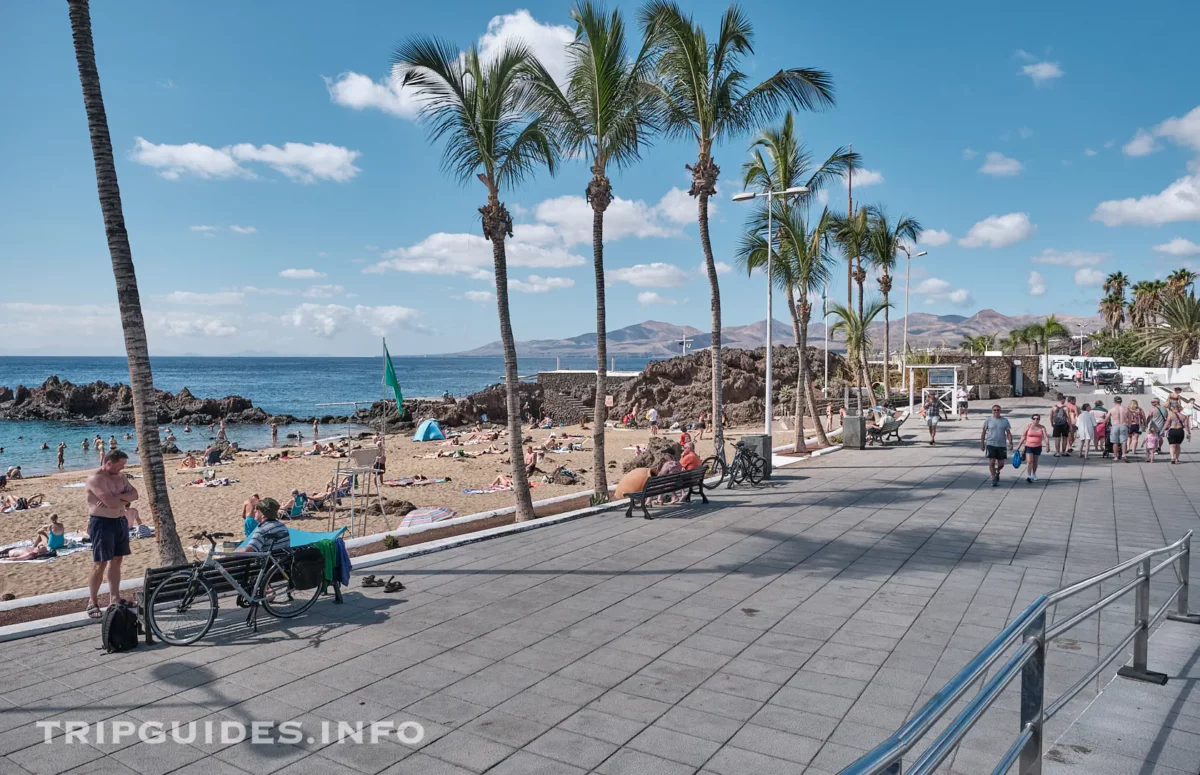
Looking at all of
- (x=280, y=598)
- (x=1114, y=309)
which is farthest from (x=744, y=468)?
(x=1114, y=309)

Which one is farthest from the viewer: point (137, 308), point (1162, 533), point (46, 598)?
point (1162, 533)

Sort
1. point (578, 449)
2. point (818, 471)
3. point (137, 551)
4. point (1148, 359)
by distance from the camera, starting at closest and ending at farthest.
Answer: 1. point (137, 551)
2. point (818, 471)
3. point (578, 449)
4. point (1148, 359)

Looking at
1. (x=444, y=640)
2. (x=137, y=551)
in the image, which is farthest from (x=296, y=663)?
(x=137, y=551)

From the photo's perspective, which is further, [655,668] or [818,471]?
[818,471]

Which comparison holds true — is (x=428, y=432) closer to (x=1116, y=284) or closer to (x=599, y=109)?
(x=599, y=109)

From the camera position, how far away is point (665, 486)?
452 inches

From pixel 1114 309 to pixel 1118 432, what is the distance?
69.0 metres

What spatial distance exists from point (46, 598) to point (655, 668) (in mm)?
6121

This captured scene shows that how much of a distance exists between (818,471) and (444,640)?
11.7 meters

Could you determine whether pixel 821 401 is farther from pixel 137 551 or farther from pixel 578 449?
pixel 137 551

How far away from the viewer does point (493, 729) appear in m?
4.52

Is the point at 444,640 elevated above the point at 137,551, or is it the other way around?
the point at 444,640

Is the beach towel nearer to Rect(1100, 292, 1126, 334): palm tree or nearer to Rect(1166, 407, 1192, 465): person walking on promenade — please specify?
Rect(1166, 407, 1192, 465): person walking on promenade

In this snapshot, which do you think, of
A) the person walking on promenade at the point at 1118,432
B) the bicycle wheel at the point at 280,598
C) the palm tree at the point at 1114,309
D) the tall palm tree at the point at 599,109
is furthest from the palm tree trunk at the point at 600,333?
the palm tree at the point at 1114,309
